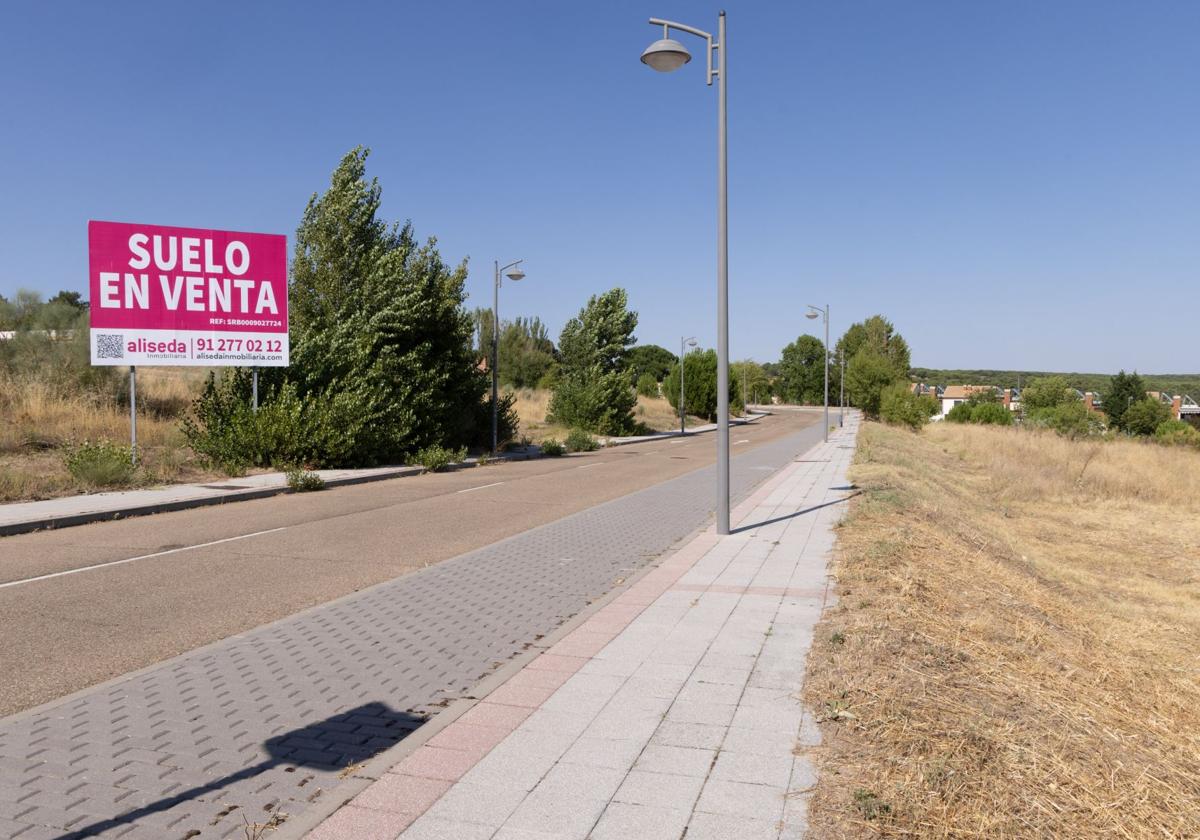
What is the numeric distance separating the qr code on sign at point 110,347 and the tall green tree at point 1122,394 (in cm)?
7677

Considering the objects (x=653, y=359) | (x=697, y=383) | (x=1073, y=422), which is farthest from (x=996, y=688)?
(x=653, y=359)

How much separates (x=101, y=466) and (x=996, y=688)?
1576cm

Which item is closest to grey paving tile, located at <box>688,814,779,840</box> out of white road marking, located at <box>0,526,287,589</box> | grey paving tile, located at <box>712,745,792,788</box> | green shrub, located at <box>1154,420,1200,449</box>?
grey paving tile, located at <box>712,745,792,788</box>

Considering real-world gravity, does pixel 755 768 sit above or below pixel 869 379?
below

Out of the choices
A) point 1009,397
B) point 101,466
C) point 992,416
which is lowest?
point 992,416

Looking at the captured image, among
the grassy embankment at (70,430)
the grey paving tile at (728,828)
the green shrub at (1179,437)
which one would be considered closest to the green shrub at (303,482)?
the grassy embankment at (70,430)

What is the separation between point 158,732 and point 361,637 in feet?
6.23

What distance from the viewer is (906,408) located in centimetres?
5031

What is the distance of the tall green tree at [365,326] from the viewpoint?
21.5 m

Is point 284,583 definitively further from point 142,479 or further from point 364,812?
point 142,479

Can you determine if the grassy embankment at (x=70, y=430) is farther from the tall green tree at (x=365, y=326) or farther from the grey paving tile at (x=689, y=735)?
the grey paving tile at (x=689, y=735)

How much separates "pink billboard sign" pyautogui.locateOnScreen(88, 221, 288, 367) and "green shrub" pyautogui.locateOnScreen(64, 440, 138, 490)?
252 cm

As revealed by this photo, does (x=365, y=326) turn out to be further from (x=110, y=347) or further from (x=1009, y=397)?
(x=1009, y=397)

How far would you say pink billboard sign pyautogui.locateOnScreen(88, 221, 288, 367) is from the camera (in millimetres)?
17531
